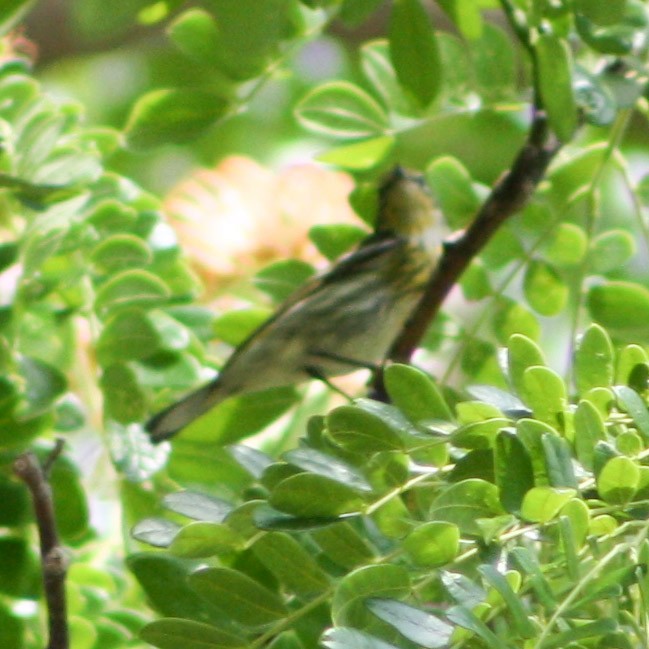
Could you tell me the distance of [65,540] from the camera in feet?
5.19

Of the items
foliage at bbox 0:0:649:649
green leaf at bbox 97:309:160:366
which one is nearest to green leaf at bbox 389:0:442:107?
foliage at bbox 0:0:649:649

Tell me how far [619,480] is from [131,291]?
2.67ft

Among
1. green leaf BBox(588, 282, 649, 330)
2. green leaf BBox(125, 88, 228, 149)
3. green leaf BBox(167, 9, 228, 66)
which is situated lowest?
green leaf BBox(588, 282, 649, 330)

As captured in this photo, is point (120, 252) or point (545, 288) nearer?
point (120, 252)

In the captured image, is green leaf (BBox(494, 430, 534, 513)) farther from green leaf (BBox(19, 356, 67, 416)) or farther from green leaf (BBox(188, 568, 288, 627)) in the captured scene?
green leaf (BBox(19, 356, 67, 416))

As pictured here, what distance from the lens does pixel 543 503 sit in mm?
Result: 936

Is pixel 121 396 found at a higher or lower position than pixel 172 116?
lower

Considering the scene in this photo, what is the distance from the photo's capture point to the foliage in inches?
A: 38.1

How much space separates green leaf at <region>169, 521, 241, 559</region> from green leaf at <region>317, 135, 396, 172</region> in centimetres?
80

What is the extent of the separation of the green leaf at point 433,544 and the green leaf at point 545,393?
126 millimetres

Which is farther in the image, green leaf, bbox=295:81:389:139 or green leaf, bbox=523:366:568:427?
green leaf, bbox=295:81:389:139

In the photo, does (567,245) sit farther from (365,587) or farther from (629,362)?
(365,587)

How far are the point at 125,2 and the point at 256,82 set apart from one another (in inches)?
21.1

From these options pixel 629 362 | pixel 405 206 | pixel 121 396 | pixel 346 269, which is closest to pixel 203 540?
pixel 629 362
